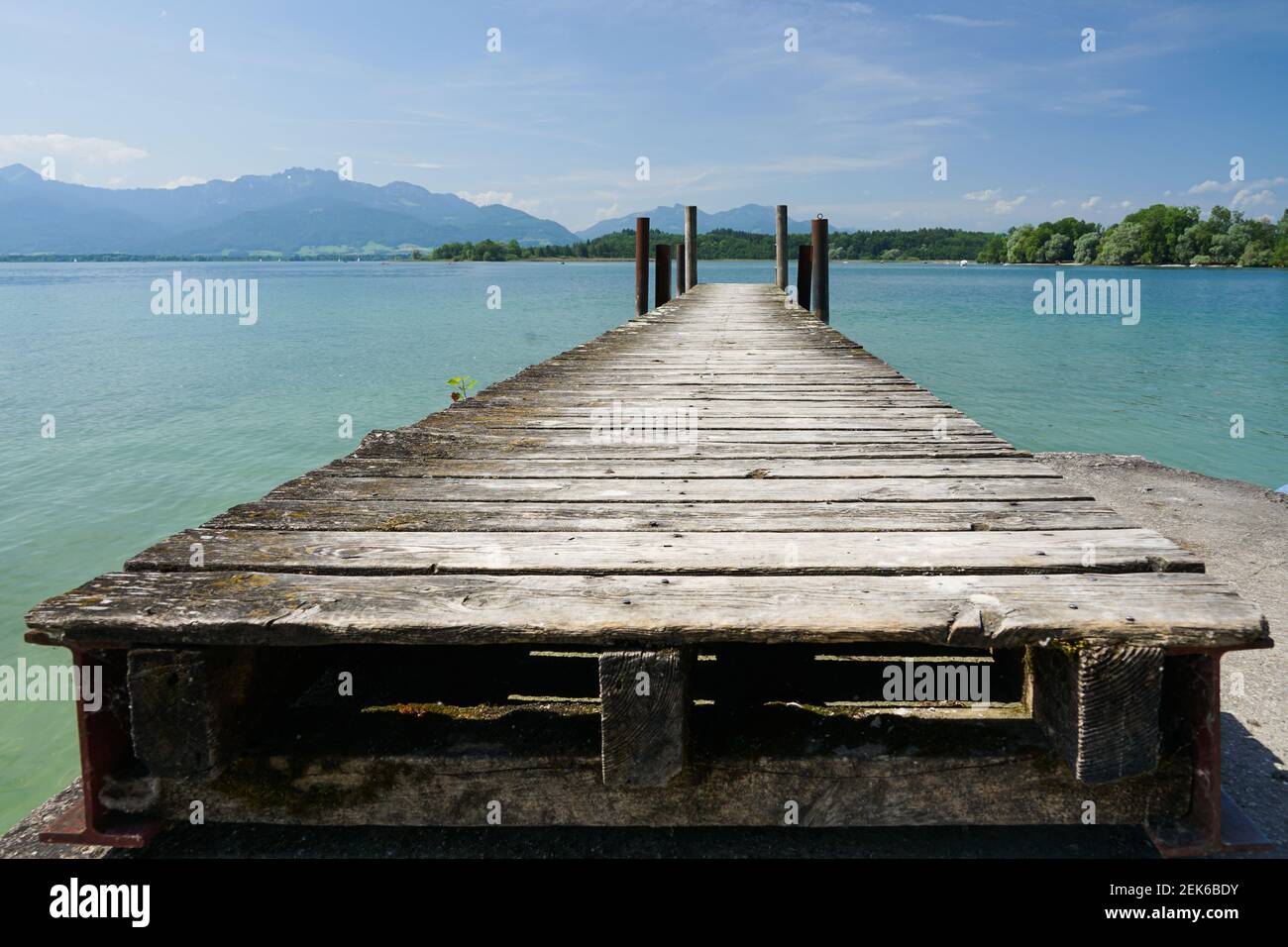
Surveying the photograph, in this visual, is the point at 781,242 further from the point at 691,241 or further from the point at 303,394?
the point at 303,394

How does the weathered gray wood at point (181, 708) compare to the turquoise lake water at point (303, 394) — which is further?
the turquoise lake water at point (303, 394)

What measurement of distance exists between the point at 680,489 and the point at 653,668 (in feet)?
4.47

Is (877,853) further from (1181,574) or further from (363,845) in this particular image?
(363,845)

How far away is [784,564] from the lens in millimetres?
2453

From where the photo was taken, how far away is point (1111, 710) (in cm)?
205

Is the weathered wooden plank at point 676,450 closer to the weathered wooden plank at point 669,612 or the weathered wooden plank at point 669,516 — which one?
the weathered wooden plank at point 669,516

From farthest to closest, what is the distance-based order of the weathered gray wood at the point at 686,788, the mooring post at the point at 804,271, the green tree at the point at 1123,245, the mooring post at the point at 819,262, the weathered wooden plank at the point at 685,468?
the green tree at the point at 1123,245 < the mooring post at the point at 804,271 < the mooring post at the point at 819,262 < the weathered wooden plank at the point at 685,468 < the weathered gray wood at the point at 686,788

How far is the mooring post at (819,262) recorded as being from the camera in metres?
18.4

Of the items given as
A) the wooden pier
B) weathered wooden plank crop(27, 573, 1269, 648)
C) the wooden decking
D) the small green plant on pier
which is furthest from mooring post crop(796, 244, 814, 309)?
weathered wooden plank crop(27, 573, 1269, 648)

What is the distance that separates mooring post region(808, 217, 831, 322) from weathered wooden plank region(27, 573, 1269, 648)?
16753 mm

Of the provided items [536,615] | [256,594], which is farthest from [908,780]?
[256,594]

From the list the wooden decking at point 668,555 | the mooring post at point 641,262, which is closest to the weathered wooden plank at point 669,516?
the wooden decking at point 668,555

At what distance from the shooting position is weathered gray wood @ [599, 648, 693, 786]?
2.08m
